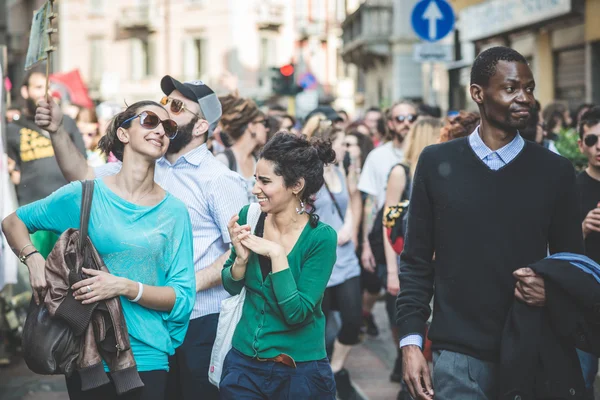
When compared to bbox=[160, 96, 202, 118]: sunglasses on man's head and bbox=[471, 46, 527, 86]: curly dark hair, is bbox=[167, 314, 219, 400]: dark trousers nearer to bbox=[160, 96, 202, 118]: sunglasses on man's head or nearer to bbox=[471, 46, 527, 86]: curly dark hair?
bbox=[160, 96, 202, 118]: sunglasses on man's head

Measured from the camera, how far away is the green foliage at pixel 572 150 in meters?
7.62

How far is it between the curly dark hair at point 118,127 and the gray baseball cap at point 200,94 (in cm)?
85

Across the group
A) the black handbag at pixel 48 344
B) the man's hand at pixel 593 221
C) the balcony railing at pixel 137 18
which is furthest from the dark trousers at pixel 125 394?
the balcony railing at pixel 137 18

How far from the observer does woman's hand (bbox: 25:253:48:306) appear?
3744mm

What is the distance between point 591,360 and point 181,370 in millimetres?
2153

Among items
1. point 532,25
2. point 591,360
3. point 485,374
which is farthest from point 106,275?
point 532,25

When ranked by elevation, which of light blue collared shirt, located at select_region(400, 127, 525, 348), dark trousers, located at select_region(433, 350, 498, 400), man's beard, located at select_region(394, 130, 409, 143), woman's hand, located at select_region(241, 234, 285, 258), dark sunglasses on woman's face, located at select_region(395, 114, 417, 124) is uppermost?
dark sunglasses on woman's face, located at select_region(395, 114, 417, 124)

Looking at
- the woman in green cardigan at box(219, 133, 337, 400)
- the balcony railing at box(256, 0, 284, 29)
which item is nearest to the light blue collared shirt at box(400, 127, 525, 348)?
the woman in green cardigan at box(219, 133, 337, 400)

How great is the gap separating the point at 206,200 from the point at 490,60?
5.96 ft

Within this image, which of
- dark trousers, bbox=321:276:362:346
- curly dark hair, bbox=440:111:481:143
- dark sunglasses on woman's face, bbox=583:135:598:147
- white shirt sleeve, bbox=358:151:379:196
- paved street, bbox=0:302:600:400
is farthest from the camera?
white shirt sleeve, bbox=358:151:379:196

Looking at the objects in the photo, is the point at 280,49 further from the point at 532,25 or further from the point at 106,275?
the point at 106,275

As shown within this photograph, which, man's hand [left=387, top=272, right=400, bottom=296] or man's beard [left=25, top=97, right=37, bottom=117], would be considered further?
man's beard [left=25, top=97, right=37, bottom=117]

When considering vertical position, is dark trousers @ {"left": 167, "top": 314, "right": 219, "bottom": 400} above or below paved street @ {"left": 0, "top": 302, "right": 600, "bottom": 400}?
above

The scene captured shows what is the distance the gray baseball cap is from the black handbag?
1.65 metres
